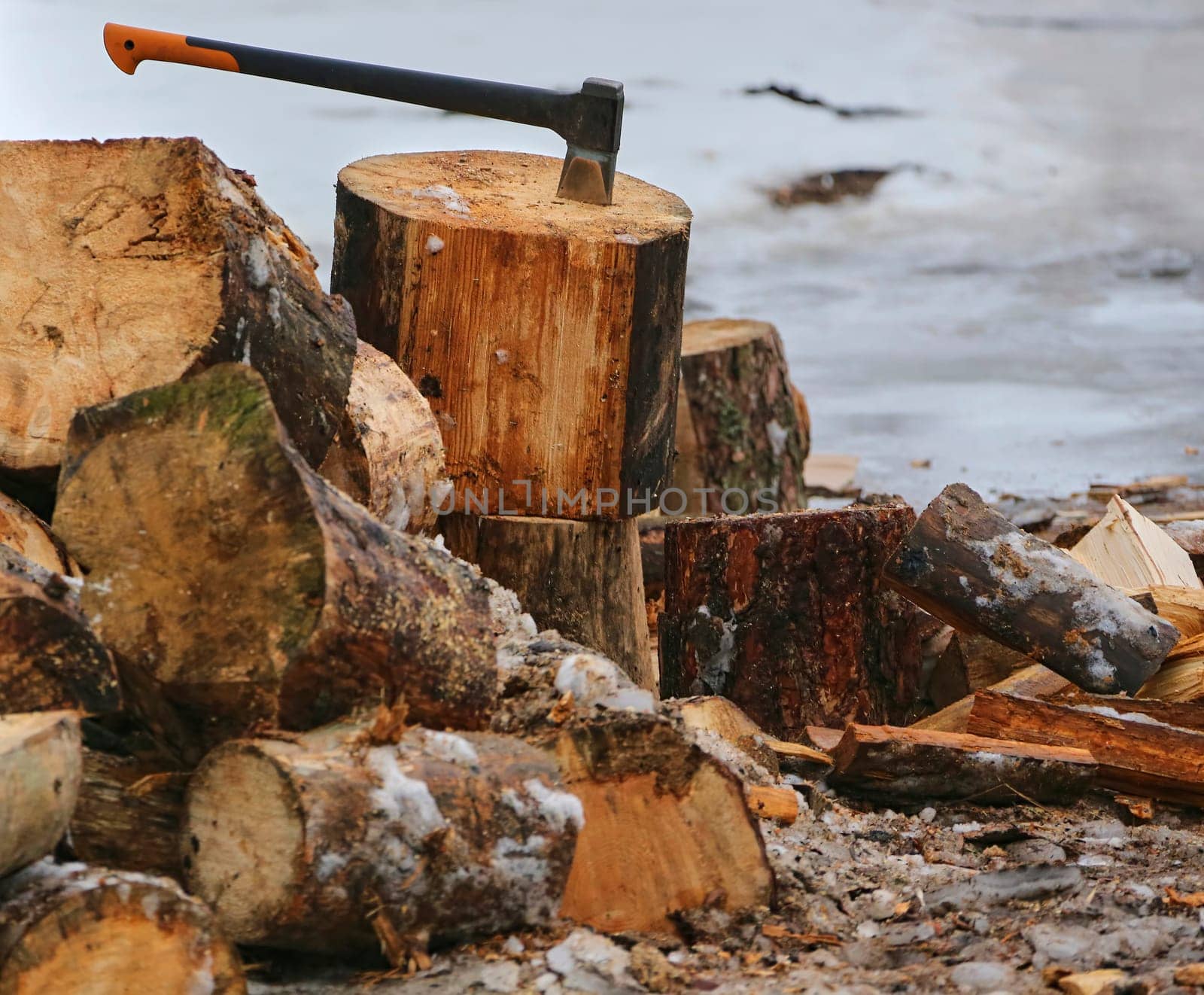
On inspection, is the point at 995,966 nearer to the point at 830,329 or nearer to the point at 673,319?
the point at 673,319

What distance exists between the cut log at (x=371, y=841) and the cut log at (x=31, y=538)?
698 mm

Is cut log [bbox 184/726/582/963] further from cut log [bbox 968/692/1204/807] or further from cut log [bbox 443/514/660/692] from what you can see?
cut log [bbox 443/514/660/692]

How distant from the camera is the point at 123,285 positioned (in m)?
2.39

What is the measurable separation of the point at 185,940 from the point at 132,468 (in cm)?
60

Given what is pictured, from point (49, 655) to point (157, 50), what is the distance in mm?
2086

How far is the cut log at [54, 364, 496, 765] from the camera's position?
180cm

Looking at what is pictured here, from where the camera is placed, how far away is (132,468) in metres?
1.84

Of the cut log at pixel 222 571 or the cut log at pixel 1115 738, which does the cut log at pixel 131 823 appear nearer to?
the cut log at pixel 222 571

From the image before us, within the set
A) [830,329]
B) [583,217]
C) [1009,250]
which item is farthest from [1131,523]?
[1009,250]

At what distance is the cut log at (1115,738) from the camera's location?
111 inches

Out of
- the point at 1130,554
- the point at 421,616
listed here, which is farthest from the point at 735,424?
the point at 421,616

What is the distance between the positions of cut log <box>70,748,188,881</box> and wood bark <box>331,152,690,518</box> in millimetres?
1552

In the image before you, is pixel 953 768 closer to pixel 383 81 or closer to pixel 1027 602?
pixel 1027 602

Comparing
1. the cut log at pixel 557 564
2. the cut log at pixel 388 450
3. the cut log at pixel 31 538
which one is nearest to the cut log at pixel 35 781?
the cut log at pixel 31 538
